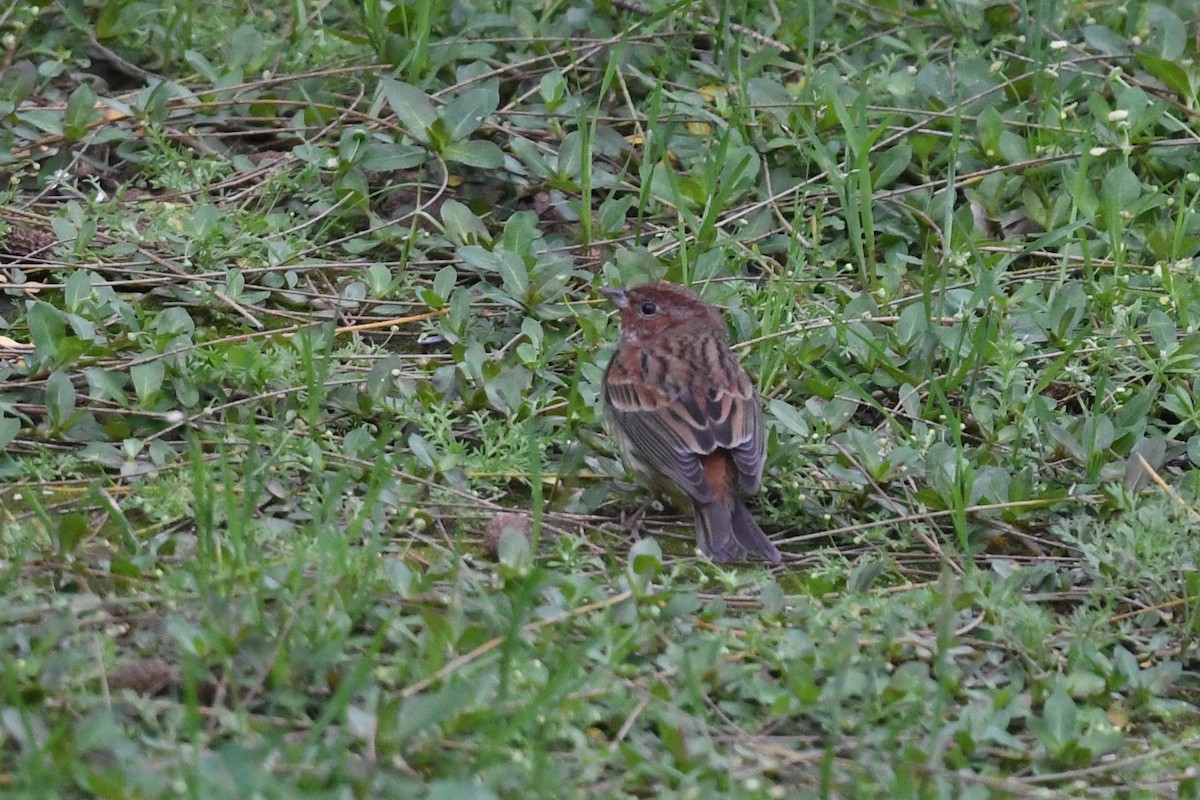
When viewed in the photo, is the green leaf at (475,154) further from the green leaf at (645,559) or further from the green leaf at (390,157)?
the green leaf at (645,559)

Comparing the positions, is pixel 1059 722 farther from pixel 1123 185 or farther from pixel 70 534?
pixel 1123 185

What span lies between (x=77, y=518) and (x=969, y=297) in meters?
3.47

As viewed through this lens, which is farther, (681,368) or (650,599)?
(681,368)

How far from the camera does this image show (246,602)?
162 inches

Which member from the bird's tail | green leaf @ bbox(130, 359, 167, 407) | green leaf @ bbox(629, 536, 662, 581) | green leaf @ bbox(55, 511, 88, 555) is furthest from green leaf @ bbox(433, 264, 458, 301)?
green leaf @ bbox(55, 511, 88, 555)

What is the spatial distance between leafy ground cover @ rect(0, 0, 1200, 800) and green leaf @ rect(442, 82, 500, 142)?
0.02 metres

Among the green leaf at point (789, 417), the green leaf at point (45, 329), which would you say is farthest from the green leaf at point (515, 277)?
the green leaf at point (45, 329)

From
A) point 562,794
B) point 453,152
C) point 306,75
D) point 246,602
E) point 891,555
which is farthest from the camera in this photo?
point 306,75

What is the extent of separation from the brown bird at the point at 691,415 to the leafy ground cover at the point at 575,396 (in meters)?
0.16

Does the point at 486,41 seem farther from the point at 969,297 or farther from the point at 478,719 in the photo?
the point at 478,719

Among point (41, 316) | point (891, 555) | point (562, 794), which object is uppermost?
point (41, 316)

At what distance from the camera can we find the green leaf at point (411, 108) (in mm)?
6879

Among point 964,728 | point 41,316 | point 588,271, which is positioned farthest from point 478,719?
point 588,271

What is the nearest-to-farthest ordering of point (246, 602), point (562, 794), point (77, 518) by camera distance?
point (562, 794) < point (246, 602) < point (77, 518)
